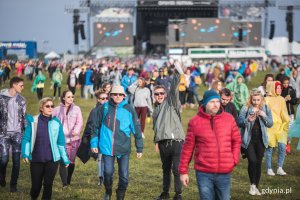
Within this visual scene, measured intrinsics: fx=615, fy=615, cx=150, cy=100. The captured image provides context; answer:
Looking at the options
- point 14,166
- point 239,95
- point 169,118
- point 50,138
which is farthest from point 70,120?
point 239,95

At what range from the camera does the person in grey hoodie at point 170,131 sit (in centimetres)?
909

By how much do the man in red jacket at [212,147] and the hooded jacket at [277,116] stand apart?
15.6ft

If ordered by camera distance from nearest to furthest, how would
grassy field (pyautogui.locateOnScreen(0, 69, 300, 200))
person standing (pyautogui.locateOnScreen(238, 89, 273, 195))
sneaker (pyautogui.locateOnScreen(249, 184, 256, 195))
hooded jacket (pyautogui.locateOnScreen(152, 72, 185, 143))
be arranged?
hooded jacket (pyautogui.locateOnScreen(152, 72, 185, 143)), person standing (pyautogui.locateOnScreen(238, 89, 273, 195)), sneaker (pyautogui.locateOnScreen(249, 184, 256, 195)), grassy field (pyautogui.locateOnScreen(0, 69, 300, 200))

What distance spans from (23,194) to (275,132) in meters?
4.52

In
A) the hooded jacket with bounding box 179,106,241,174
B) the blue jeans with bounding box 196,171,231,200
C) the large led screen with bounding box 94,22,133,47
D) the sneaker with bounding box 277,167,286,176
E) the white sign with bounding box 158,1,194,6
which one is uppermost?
the white sign with bounding box 158,1,194,6

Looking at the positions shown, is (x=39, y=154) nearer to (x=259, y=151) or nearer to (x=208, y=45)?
(x=259, y=151)

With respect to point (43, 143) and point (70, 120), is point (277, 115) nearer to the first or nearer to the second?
point (70, 120)

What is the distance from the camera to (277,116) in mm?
11039

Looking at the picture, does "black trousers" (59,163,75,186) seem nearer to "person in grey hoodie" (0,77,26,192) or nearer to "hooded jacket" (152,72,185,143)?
"person in grey hoodie" (0,77,26,192)

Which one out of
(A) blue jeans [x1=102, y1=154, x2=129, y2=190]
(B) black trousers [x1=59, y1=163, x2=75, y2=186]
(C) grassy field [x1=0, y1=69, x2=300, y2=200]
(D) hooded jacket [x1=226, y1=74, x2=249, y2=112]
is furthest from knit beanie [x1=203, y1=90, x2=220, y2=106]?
(D) hooded jacket [x1=226, y1=74, x2=249, y2=112]

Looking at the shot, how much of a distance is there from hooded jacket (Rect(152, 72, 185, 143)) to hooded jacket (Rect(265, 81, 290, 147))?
247cm

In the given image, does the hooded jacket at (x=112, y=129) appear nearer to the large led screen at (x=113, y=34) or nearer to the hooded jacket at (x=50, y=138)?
the hooded jacket at (x=50, y=138)

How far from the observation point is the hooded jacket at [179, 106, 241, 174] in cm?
625

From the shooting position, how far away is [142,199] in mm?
9617
